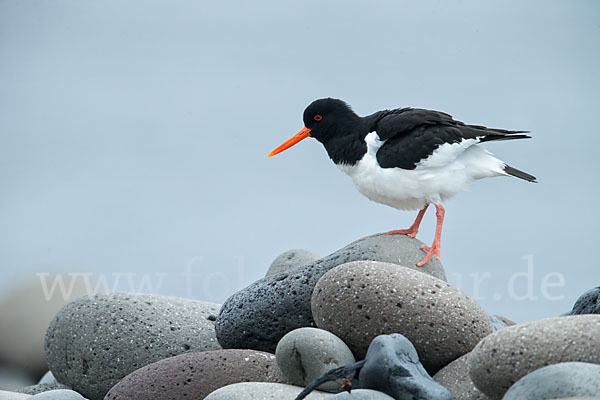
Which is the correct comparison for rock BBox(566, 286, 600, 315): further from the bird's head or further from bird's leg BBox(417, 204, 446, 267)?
the bird's head

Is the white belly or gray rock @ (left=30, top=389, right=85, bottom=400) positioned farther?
the white belly

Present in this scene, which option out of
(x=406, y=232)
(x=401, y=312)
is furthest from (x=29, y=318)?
(x=401, y=312)

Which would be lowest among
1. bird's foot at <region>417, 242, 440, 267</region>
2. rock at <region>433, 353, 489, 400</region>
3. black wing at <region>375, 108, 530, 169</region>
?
rock at <region>433, 353, 489, 400</region>

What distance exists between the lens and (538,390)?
3.00m

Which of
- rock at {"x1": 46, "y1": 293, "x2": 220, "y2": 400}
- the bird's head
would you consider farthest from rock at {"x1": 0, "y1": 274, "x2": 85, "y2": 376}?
the bird's head

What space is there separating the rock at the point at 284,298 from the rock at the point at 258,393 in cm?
87

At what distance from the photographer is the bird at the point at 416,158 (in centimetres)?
488

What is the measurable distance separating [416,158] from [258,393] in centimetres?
203

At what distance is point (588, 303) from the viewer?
4375 millimetres

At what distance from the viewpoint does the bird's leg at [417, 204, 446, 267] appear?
4713 mm

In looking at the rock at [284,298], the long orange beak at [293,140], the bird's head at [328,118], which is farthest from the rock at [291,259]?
the rock at [284,298]

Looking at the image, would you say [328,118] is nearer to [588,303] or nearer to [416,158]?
[416,158]

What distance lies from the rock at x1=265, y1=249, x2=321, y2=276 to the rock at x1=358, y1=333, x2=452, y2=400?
2.77m

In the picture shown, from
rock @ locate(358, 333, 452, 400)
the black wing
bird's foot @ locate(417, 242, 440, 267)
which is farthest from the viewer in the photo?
the black wing
